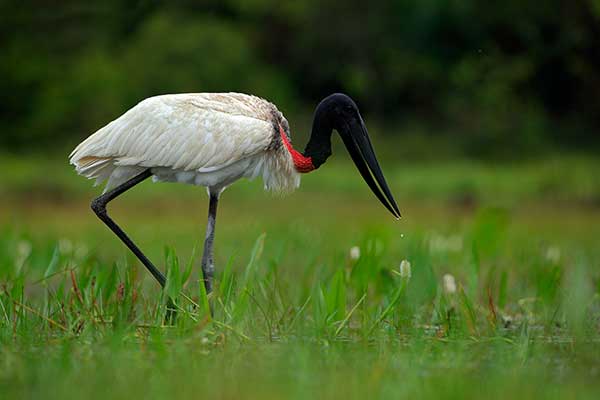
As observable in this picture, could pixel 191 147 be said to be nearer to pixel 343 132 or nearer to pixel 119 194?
pixel 119 194

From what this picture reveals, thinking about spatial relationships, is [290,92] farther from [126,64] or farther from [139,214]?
[139,214]

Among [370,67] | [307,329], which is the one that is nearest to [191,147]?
[307,329]

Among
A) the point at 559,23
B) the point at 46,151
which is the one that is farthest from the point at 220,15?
the point at 559,23

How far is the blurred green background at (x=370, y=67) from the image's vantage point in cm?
2156

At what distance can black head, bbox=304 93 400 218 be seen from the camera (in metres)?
6.00

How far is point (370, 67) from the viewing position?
87.3ft

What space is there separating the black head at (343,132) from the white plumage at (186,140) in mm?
411

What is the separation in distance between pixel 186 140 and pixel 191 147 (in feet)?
0.14

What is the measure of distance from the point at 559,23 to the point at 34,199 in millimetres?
11357

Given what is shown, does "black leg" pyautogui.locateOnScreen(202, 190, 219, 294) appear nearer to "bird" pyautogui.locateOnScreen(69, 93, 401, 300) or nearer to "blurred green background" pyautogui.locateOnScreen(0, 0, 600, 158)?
"bird" pyautogui.locateOnScreen(69, 93, 401, 300)

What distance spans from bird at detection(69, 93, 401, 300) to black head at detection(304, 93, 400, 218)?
0.21 metres

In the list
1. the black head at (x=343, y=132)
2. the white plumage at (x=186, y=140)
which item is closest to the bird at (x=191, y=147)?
the white plumage at (x=186, y=140)

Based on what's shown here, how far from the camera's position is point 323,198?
1622 centimetres

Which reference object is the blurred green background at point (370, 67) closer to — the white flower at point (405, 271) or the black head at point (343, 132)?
the black head at point (343, 132)
